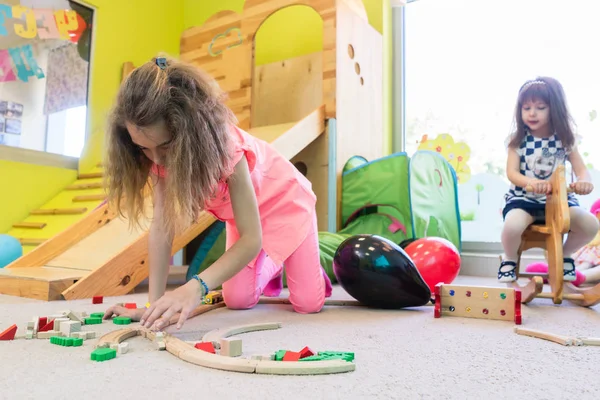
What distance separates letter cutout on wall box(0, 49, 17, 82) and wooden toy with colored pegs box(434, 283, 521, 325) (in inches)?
105

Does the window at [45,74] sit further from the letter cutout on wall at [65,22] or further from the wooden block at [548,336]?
the wooden block at [548,336]

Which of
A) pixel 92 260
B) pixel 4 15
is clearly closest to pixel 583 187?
pixel 92 260

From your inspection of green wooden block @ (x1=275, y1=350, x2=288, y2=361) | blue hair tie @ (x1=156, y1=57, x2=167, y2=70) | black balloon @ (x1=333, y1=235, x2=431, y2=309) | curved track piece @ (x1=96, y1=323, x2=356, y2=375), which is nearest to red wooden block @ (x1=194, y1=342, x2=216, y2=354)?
curved track piece @ (x1=96, y1=323, x2=356, y2=375)

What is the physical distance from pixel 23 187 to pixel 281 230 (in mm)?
2137

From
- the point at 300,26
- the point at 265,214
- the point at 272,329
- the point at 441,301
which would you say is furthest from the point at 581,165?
the point at 300,26

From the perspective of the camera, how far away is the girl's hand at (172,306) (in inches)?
35.7

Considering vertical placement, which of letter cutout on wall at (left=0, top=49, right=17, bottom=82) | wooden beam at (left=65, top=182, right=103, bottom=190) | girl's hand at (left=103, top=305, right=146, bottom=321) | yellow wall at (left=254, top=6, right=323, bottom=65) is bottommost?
girl's hand at (left=103, top=305, right=146, bottom=321)

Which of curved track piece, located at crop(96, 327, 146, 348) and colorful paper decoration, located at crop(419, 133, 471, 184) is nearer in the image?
curved track piece, located at crop(96, 327, 146, 348)

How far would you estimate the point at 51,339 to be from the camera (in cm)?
101

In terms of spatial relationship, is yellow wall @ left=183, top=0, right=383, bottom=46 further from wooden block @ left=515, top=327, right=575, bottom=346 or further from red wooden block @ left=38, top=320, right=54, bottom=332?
red wooden block @ left=38, top=320, right=54, bottom=332

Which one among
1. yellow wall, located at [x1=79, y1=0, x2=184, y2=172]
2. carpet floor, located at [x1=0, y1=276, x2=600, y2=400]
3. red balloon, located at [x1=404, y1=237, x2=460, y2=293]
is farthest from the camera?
yellow wall, located at [x1=79, y1=0, x2=184, y2=172]

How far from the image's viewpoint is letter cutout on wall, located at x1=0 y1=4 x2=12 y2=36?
2770 mm

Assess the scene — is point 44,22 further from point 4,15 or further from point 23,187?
point 23,187

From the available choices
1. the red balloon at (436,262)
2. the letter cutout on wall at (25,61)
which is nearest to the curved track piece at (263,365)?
the red balloon at (436,262)
